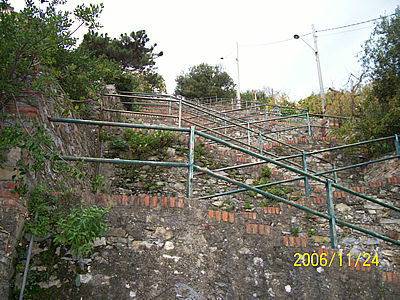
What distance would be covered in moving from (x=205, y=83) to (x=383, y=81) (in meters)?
15.1

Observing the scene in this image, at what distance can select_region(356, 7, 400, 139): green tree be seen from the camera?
7.02 meters

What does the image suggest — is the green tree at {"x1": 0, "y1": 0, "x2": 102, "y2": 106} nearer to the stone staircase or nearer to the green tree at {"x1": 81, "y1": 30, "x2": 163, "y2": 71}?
the stone staircase

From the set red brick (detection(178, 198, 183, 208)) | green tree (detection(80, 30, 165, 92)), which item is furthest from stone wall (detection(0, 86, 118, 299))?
green tree (detection(80, 30, 165, 92))

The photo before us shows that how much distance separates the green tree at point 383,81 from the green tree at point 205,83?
13.5 m

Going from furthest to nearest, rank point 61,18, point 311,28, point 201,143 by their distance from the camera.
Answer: point 311,28, point 201,143, point 61,18

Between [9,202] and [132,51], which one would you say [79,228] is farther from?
[132,51]

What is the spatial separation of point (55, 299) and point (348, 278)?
2.52 m

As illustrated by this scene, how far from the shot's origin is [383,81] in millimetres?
8570

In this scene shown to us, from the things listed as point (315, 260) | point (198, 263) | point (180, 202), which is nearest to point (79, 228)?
point (180, 202)

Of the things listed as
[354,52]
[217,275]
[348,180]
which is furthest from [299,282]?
[354,52]

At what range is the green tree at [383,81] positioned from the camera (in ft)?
23.0

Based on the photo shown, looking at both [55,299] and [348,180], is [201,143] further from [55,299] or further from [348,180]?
[55,299]

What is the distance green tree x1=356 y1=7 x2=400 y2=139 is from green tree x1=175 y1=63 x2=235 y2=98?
13531mm

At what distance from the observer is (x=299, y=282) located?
9.32 feet
